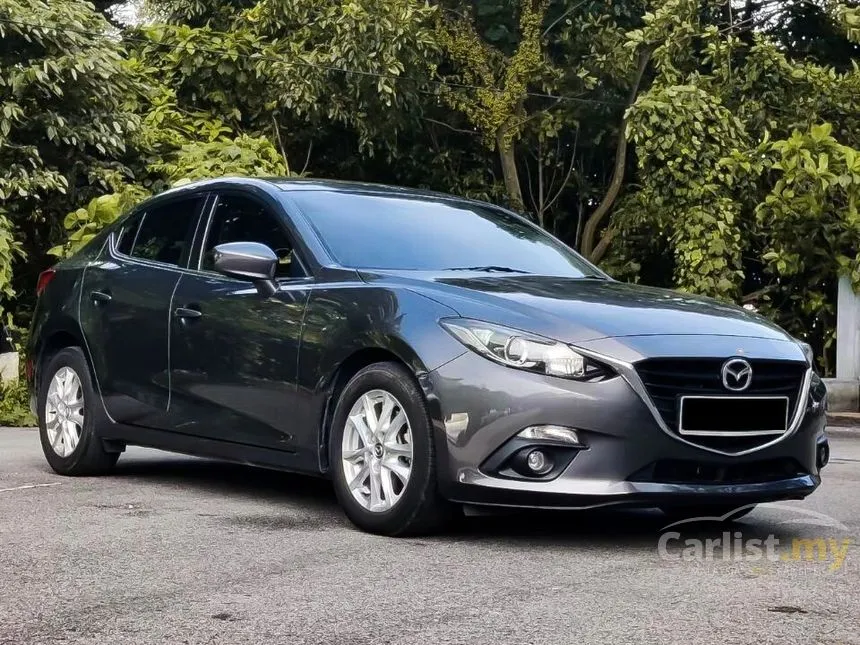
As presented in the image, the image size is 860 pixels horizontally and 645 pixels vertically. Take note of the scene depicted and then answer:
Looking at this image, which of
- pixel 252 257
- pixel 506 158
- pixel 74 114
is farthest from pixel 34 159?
pixel 252 257

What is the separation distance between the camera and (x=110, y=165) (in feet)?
58.4

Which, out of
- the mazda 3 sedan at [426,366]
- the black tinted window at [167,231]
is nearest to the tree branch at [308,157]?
the black tinted window at [167,231]

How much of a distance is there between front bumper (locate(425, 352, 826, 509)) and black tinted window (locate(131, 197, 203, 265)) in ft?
7.37

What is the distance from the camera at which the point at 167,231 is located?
7.52 meters

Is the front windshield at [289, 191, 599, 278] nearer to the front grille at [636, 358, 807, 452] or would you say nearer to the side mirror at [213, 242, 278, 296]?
the side mirror at [213, 242, 278, 296]

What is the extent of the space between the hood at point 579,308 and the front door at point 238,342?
53 centimetres

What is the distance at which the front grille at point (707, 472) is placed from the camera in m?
5.44

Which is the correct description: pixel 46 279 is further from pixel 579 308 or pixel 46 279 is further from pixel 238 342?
pixel 579 308

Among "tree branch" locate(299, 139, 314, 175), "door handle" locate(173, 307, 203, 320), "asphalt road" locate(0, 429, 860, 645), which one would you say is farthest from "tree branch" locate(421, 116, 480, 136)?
"asphalt road" locate(0, 429, 860, 645)

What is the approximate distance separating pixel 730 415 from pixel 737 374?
0.52ft

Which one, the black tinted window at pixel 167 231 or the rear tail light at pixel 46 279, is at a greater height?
the black tinted window at pixel 167 231

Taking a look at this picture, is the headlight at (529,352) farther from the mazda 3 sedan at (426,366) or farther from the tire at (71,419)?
the tire at (71,419)

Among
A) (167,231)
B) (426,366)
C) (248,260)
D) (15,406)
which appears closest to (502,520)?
(426,366)

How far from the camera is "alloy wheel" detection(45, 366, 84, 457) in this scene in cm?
776
